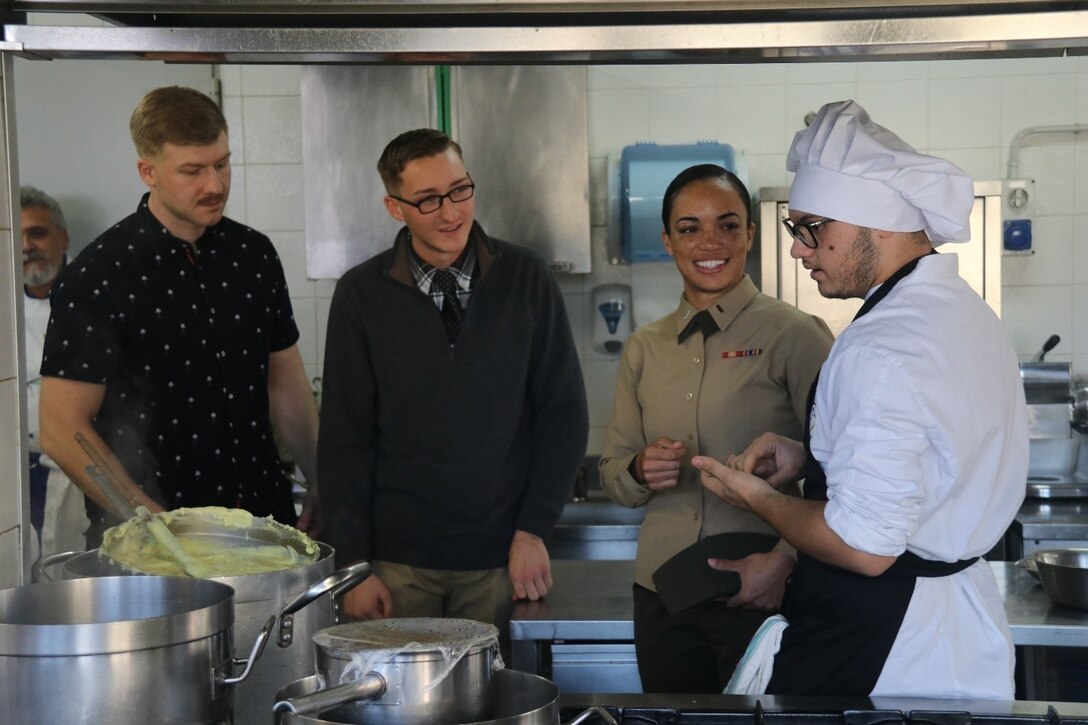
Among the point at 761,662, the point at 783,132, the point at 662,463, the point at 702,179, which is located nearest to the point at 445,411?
the point at 662,463

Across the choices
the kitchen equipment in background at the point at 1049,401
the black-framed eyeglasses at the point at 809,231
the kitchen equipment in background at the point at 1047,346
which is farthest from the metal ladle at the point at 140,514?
the kitchen equipment in background at the point at 1047,346

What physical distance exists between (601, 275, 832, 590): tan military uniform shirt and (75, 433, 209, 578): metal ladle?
106 centimetres

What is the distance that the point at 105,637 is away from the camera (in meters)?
1.11

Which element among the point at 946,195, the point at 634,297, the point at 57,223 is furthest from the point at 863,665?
the point at 634,297

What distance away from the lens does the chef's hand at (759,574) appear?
2.30m

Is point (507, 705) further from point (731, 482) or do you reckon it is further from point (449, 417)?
point (449, 417)

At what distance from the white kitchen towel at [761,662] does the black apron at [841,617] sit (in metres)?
0.01

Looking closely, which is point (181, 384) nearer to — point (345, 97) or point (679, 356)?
point (679, 356)

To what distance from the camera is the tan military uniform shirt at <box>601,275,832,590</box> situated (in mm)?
2434

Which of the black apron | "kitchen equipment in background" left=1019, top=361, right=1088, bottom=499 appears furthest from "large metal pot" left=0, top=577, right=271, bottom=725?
"kitchen equipment in background" left=1019, top=361, right=1088, bottom=499

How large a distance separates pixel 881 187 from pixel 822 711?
74 cm

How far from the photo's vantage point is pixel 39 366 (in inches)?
93.0

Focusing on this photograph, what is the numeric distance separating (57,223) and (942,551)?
185 centimetres

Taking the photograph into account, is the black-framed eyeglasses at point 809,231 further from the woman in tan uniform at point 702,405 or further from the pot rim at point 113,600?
the pot rim at point 113,600
